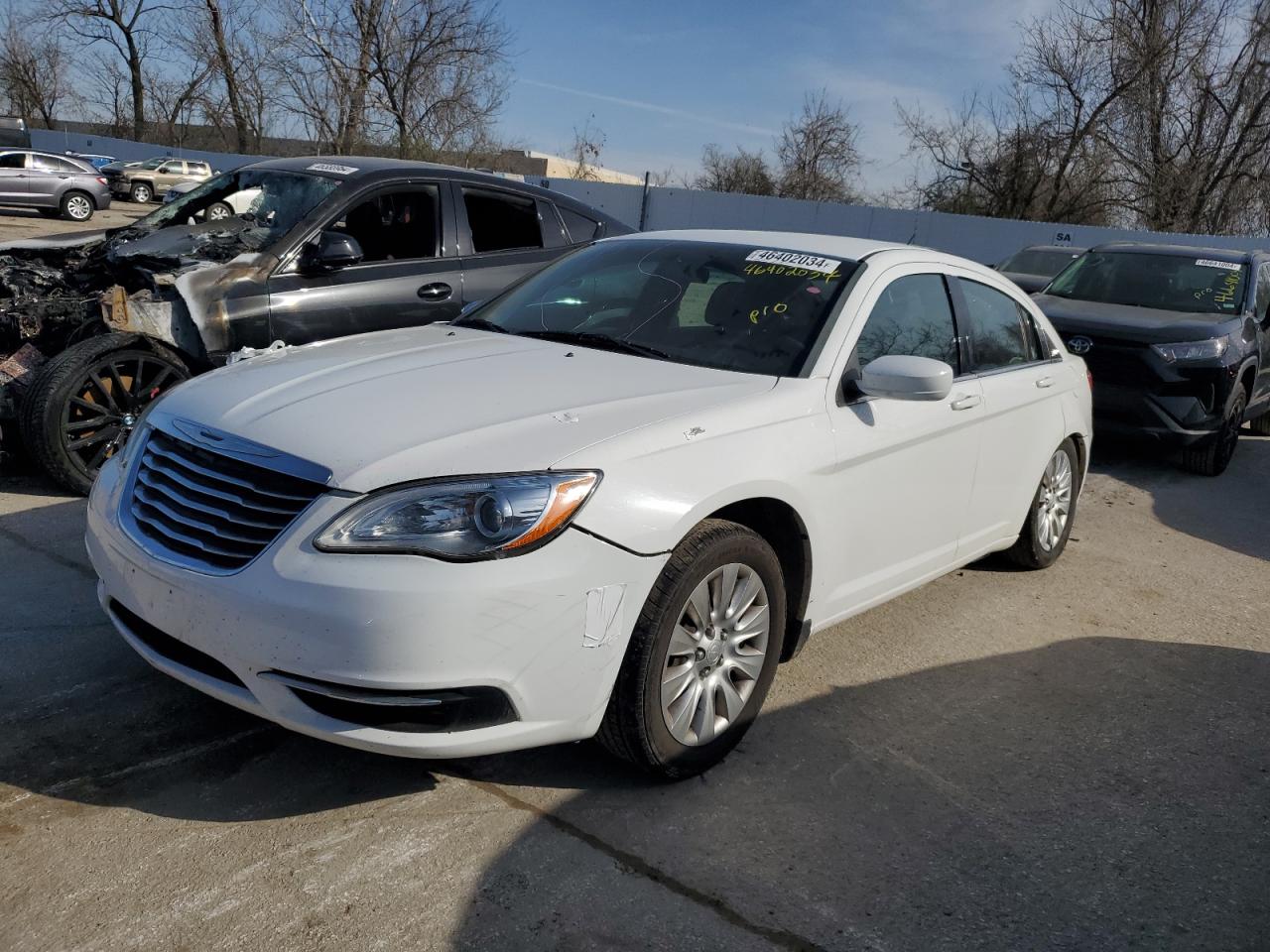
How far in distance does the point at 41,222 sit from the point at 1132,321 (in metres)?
26.9

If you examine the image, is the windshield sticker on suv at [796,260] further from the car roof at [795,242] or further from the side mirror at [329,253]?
the side mirror at [329,253]

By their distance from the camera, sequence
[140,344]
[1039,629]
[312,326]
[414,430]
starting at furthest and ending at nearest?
[312,326]
[140,344]
[1039,629]
[414,430]

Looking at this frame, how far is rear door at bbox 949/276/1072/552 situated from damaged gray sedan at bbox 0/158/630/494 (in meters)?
3.05

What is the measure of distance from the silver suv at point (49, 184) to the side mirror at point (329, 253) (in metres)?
26.1

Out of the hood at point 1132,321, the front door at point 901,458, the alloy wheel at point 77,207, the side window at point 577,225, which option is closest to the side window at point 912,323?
the front door at point 901,458

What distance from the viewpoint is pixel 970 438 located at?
4.31m

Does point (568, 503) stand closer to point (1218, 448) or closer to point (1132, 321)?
point (1132, 321)

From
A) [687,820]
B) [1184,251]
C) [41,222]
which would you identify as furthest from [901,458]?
[41,222]

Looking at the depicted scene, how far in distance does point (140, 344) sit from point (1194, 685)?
5108 mm

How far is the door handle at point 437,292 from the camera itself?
247 inches

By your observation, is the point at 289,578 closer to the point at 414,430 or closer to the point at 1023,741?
the point at 414,430

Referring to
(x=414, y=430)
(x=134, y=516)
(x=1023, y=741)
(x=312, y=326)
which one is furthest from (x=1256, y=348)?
(x=134, y=516)

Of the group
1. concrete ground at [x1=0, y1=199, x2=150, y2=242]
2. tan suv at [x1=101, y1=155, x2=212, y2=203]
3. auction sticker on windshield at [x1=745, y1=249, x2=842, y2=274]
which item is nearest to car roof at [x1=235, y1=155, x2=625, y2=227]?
auction sticker on windshield at [x1=745, y1=249, x2=842, y2=274]

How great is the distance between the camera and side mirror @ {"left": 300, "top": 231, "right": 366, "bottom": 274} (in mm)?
5711
